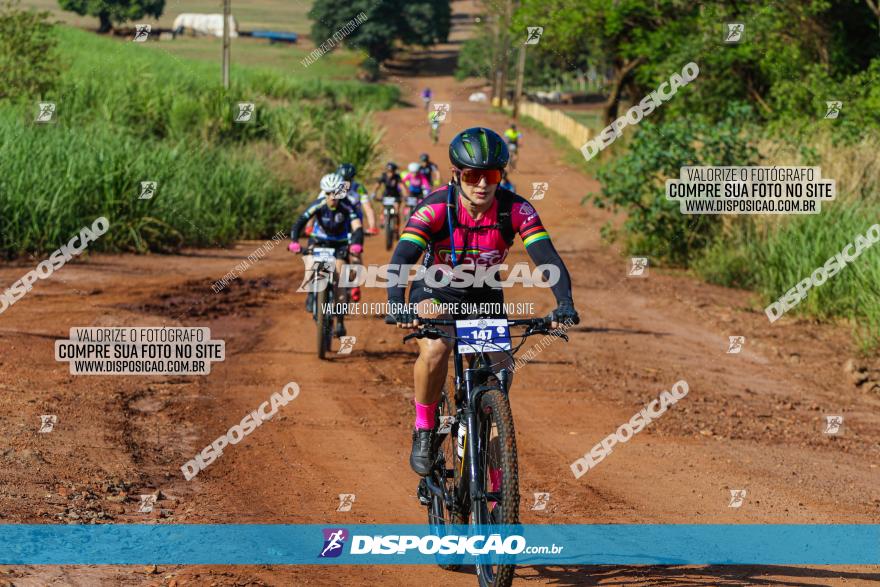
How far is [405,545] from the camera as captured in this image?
271 inches

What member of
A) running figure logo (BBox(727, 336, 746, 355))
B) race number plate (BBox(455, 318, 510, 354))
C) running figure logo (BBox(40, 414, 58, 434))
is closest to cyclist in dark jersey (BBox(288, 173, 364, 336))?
running figure logo (BBox(40, 414, 58, 434))

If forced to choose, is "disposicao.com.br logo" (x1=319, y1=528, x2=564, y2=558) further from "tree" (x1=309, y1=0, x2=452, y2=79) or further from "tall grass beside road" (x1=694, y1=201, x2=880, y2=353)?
"tree" (x1=309, y1=0, x2=452, y2=79)

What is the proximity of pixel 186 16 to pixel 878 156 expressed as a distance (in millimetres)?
58285

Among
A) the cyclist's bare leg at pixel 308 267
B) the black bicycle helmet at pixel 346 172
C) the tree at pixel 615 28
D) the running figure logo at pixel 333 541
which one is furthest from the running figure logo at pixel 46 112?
the tree at pixel 615 28

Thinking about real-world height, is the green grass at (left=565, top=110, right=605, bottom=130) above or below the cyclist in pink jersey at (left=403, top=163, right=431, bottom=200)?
above

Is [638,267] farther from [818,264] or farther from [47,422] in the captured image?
[47,422]

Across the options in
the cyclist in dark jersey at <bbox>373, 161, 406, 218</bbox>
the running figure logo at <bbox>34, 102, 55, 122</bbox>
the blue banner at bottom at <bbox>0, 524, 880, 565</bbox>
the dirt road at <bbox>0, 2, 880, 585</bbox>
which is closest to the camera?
the blue banner at bottom at <bbox>0, 524, 880, 565</bbox>

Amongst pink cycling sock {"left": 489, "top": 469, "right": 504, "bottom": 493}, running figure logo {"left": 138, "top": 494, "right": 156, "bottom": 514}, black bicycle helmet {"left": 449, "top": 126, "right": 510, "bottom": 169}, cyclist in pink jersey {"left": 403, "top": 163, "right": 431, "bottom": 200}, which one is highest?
black bicycle helmet {"left": 449, "top": 126, "right": 510, "bottom": 169}

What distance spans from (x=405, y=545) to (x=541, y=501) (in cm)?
142

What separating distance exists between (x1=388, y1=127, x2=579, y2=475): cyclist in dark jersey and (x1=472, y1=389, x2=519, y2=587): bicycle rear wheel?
0.57 meters

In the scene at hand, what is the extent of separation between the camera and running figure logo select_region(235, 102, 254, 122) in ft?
94.5

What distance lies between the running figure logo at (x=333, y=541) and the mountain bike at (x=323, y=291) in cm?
597

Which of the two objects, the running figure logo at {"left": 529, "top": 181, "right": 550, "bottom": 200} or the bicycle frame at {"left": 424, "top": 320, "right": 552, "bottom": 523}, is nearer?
the bicycle frame at {"left": 424, "top": 320, "right": 552, "bottom": 523}

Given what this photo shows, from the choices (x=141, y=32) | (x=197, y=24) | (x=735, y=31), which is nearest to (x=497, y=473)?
(x=141, y=32)
